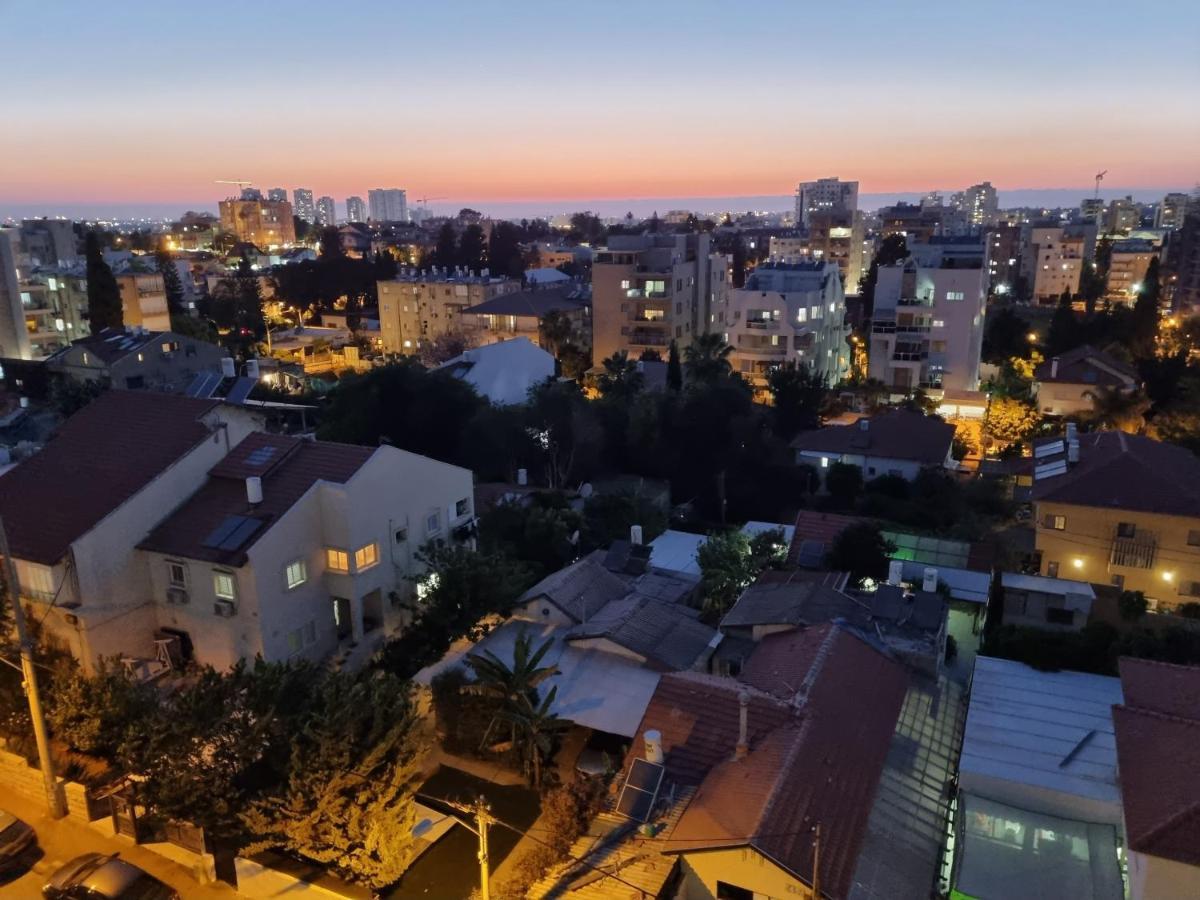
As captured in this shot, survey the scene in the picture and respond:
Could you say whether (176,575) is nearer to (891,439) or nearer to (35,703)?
(35,703)

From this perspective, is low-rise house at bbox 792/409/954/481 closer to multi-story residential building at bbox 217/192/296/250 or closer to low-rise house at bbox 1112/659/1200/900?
low-rise house at bbox 1112/659/1200/900

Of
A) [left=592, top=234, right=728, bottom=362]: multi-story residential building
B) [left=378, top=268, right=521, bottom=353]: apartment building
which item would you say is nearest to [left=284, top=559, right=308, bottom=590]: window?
[left=592, top=234, right=728, bottom=362]: multi-story residential building

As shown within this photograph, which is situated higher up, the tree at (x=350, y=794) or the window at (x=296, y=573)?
the window at (x=296, y=573)

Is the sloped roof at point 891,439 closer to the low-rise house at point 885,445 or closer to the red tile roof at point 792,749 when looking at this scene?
the low-rise house at point 885,445

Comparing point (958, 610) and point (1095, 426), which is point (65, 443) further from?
point (1095, 426)

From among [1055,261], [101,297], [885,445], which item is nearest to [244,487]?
[885,445]

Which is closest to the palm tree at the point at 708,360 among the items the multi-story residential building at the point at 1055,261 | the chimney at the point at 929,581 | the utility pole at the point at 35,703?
the chimney at the point at 929,581

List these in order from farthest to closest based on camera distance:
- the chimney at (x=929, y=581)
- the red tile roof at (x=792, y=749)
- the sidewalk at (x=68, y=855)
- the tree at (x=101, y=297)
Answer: the tree at (x=101, y=297) < the chimney at (x=929, y=581) < the sidewalk at (x=68, y=855) < the red tile roof at (x=792, y=749)
